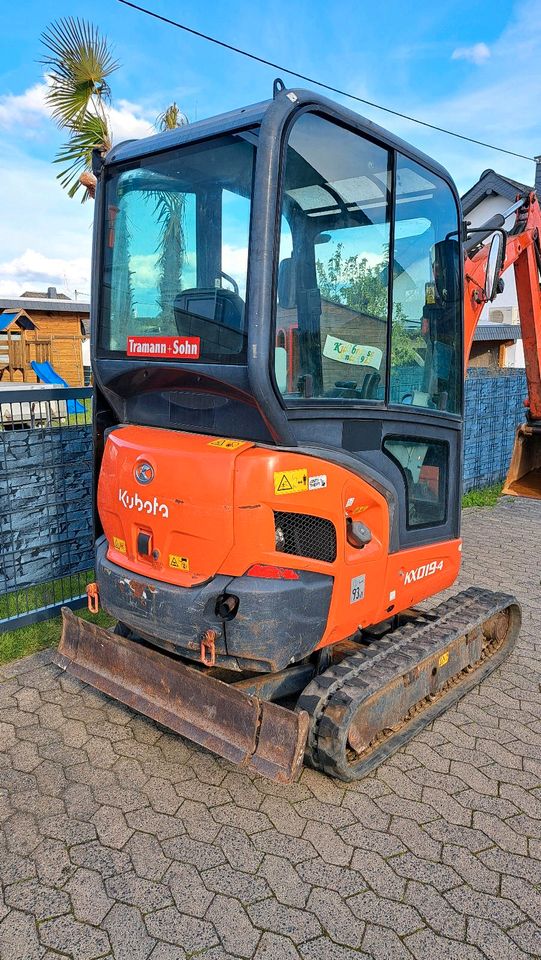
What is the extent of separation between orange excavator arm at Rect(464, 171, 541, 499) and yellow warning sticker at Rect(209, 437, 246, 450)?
202 centimetres

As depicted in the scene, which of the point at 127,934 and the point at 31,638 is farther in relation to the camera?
the point at 31,638

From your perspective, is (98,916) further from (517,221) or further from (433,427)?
(517,221)

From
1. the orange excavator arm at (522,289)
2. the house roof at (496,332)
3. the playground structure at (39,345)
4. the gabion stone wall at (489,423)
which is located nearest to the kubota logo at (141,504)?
the orange excavator arm at (522,289)

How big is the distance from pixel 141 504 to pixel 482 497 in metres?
7.77

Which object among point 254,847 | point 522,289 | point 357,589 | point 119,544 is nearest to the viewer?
point 254,847

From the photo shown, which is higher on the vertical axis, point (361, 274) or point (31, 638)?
point (361, 274)

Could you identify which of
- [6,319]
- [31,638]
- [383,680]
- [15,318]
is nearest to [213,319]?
[383,680]

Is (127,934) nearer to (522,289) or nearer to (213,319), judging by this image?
(213,319)

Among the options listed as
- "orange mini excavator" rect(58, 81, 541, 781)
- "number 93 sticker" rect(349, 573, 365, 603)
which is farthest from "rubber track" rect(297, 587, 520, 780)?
"number 93 sticker" rect(349, 573, 365, 603)

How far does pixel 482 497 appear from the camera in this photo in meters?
10.1

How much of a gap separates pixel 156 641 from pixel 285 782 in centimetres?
96

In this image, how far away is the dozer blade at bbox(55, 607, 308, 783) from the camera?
295cm

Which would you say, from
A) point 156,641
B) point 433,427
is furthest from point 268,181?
point 156,641

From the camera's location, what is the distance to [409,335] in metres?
3.60
